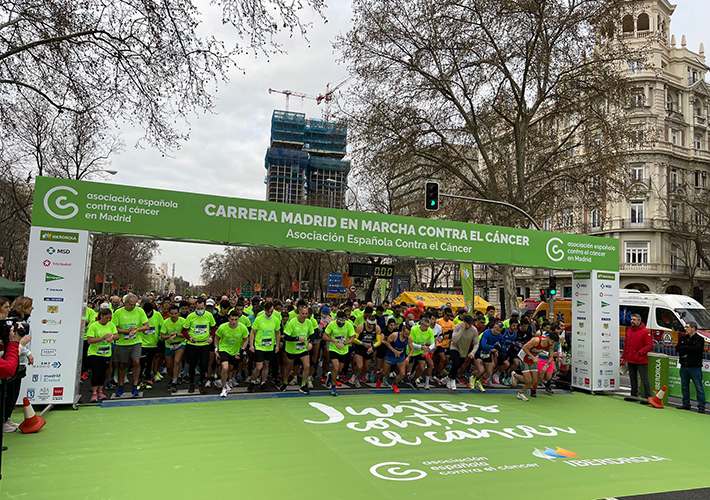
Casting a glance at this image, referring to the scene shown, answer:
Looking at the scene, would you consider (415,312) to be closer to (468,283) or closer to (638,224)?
(468,283)

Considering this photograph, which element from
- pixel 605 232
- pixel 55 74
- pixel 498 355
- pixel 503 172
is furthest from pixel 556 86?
pixel 605 232

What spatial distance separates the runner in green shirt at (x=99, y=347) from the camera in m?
8.84

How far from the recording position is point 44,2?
34.6ft

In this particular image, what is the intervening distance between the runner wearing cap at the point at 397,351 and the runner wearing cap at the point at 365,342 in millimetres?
300

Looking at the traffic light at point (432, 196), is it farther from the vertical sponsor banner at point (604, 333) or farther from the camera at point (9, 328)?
the camera at point (9, 328)

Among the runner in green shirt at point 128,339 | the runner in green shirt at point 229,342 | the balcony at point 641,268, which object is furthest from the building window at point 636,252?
the runner in green shirt at point 128,339

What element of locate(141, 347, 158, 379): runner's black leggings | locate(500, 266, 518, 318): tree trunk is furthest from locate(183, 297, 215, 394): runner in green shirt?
locate(500, 266, 518, 318): tree trunk

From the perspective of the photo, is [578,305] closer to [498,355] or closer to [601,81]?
[498,355]

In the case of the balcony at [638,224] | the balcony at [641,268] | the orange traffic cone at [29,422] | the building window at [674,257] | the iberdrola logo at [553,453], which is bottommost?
the iberdrola logo at [553,453]

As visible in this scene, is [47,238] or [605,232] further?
[605,232]

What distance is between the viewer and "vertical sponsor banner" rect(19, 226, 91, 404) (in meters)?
8.11

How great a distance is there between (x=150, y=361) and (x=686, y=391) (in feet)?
39.1

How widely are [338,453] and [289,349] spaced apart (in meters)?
4.14

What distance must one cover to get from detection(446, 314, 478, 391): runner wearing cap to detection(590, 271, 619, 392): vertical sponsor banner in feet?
10.8
